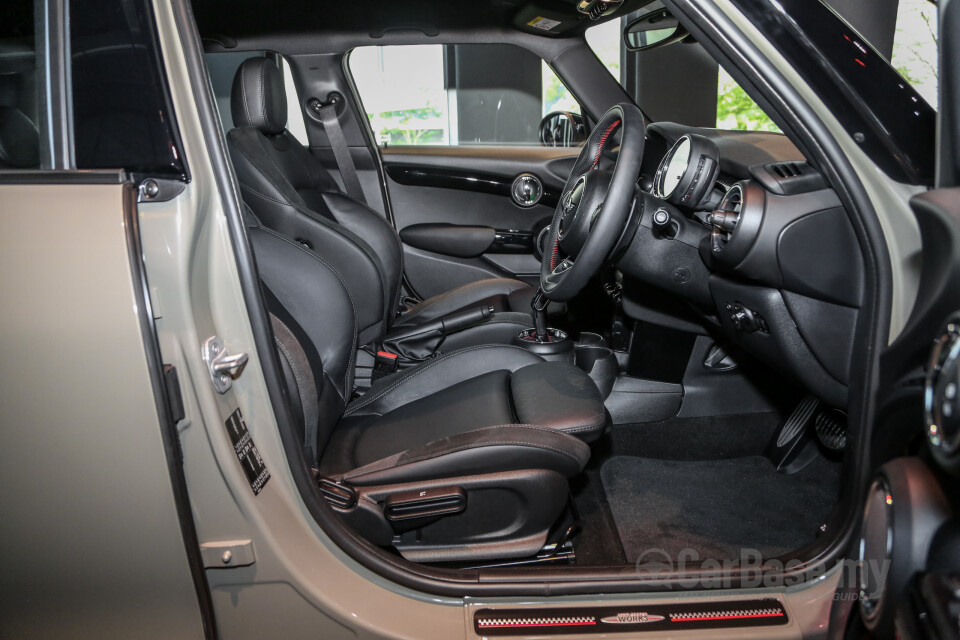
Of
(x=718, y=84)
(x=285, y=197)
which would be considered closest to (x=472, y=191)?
(x=285, y=197)

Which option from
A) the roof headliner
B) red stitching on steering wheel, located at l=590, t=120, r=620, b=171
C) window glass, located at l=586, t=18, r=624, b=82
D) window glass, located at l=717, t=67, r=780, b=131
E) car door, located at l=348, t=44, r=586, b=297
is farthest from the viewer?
window glass, located at l=717, t=67, r=780, b=131

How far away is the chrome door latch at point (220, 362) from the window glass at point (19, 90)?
37cm

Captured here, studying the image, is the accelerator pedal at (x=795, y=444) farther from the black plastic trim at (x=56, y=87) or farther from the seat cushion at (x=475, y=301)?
the black plastic trim at (x=56, y=87)

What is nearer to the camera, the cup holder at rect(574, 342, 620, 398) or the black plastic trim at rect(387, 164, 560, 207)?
the cup holder at rect(574, 342, 620, 398)

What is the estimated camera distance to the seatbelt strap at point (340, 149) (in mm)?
2961

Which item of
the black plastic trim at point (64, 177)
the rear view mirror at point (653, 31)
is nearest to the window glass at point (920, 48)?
the rear view mirror at point (653, 31)

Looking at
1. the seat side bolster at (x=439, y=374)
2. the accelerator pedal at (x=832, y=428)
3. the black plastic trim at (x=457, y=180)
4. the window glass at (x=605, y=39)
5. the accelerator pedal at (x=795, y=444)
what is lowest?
the accelerator pedal at (x=795, y=444)

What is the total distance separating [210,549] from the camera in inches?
42.9

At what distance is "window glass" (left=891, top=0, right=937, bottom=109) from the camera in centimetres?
Result: 96

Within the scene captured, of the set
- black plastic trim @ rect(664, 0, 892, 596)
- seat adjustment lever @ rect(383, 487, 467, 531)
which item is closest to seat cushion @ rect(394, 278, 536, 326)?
seat adjustment lever @ rect(383, 487, 467, 531)

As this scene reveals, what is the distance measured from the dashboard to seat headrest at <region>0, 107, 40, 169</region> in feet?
3.76

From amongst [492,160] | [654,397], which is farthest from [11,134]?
[492,160]

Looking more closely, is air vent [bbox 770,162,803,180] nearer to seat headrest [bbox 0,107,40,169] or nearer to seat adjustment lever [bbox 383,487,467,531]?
seat adjustment lever [bbox 383,487,467,531]

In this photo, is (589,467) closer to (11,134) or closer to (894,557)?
(894,557)
